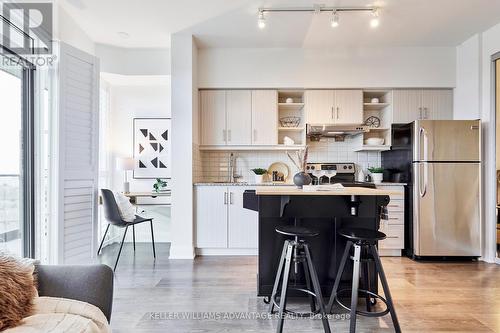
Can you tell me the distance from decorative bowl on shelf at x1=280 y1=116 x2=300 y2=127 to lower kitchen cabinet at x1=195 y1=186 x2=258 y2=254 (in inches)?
48.1

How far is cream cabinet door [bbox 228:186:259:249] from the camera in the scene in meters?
3.55

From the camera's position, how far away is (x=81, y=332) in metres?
1.07

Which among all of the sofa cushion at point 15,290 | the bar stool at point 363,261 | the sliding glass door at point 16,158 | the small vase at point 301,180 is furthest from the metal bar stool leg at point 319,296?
the sliding glass door at point 16,158

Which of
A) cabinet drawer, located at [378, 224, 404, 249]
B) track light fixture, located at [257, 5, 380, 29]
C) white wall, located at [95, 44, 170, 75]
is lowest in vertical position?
cabinet drawer, located at [378, 224, 404, 249]

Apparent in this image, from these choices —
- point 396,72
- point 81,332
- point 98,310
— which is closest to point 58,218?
point 98,310

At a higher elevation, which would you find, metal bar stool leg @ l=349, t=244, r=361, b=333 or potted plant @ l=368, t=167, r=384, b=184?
potted plant @ l=368, t=167, r=384, b=184

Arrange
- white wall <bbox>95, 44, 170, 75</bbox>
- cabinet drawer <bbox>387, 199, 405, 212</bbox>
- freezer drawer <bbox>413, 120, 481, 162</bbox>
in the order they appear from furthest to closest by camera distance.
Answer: white wall <bbox>95, 44, 170, 75</bbox>
cabinet drawer <bbox>387, 199, 405, 212</bbox>
freezer drawer <bbox>413, 120, 481, 162</bbox>

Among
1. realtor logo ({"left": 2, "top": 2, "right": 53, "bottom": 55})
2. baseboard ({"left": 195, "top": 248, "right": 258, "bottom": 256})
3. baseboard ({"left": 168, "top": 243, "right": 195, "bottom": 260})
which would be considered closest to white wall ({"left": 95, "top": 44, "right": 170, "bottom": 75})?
realtor logo ({"left": 2, "top": 2, "right": 53, "bottom": 55})

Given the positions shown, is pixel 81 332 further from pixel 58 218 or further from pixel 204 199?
pixel 204 199

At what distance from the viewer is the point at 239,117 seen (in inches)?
152

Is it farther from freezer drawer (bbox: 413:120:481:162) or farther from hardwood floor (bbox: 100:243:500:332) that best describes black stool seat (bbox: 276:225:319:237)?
freezer drawer (bbox: 413:120:481:162)

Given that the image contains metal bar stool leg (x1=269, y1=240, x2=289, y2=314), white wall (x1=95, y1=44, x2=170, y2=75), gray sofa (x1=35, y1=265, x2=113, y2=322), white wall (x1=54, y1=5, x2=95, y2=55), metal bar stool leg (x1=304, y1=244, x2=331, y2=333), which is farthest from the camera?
white wall (x1=95, y1=44, x2=170, y2=75)

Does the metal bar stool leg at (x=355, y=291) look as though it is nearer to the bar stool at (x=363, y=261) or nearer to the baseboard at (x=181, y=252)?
the bar stool at (x=363, y=261)

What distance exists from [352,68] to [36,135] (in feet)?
12.4
